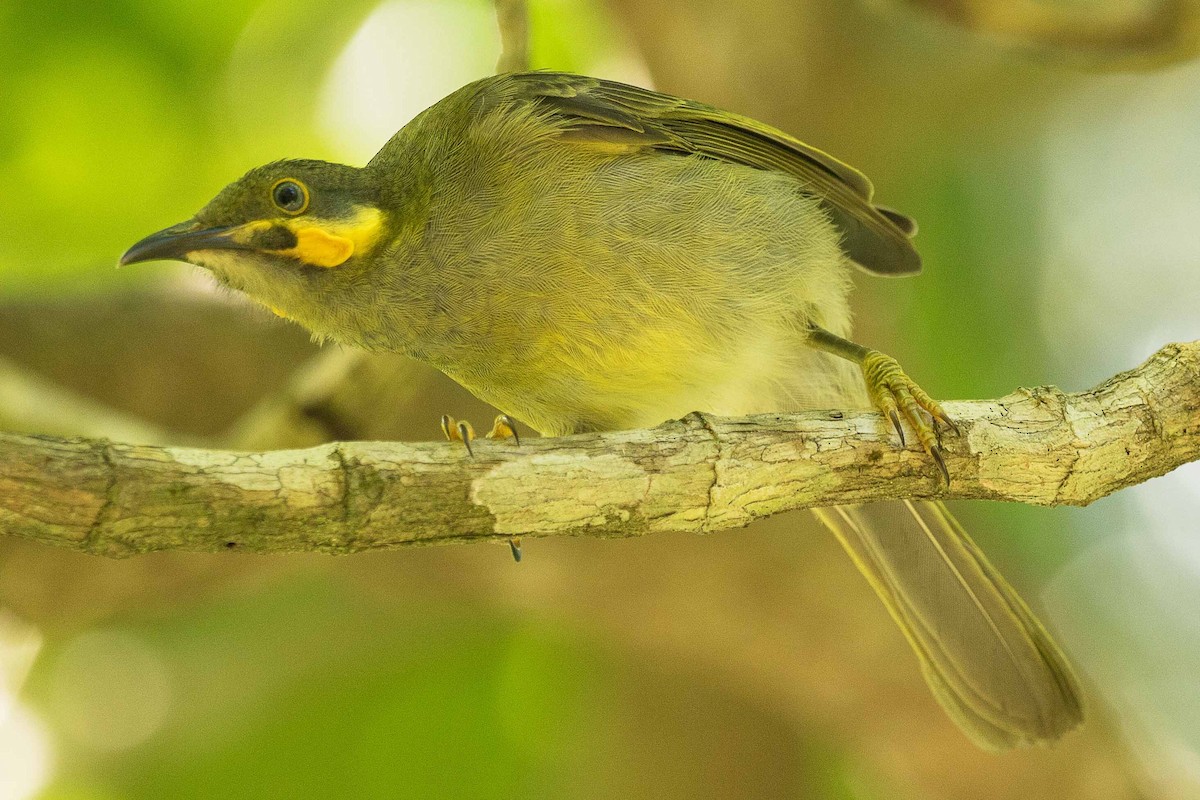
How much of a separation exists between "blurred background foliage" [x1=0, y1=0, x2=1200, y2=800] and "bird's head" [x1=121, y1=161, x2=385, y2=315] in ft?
4.85

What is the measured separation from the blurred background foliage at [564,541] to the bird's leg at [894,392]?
1913 mm

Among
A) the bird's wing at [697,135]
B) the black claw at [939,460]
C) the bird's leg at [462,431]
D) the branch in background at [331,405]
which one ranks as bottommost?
the black claw at [939,460]

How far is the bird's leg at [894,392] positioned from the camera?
3055 millimetres

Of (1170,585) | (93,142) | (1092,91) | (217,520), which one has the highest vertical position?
(93,142)

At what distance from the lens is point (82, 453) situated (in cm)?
232

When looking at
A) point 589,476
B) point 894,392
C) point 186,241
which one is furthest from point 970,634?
point 186,241

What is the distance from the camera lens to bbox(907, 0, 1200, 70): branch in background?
491cm

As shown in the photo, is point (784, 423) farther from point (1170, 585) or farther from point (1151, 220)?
point (1151, 220)

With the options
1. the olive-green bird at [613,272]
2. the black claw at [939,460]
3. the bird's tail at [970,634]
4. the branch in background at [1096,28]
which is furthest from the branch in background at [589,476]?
the branch in background at [1096,28]

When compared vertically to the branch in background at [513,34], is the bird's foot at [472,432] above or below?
below

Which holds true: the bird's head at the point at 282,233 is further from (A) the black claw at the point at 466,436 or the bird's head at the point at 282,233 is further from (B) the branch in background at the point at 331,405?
(B) the branch in background at the point at 331,405

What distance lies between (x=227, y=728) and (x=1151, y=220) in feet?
20.7

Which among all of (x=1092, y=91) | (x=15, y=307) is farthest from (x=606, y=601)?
(x=1092, y=91)

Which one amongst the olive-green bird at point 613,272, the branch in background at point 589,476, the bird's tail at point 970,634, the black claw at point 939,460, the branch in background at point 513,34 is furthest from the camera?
the branch in background at point 513,34
